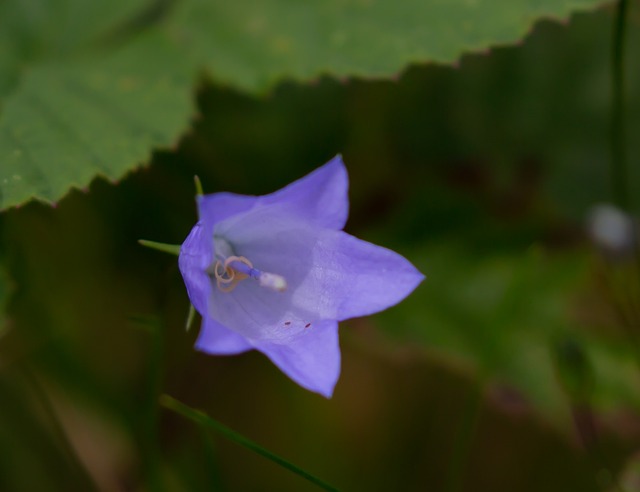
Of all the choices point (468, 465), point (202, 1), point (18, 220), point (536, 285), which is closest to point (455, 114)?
point (536, 285)

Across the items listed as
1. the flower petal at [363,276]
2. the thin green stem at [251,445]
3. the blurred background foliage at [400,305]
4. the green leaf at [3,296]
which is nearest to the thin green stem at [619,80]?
the blurred background foliage at [400,305]

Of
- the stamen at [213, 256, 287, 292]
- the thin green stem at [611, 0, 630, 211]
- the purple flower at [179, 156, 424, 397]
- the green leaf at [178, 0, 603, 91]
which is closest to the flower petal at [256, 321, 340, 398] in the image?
the purple flower at [179, 156, 424, 397]

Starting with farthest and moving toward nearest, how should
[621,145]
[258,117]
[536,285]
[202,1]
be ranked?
1. [258,117]
2. [536,285]
3. [202,1]
4. [621,145]

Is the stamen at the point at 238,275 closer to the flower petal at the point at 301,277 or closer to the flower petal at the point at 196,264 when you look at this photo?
the flower petal at the point at 301,277

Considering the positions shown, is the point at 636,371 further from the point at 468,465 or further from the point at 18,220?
the point at 18,220

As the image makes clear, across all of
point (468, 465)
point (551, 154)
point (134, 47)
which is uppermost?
point (134, 47)

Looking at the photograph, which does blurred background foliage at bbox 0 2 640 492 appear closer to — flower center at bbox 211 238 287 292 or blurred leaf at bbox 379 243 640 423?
blurred leaf at bbox 379 243 640 423
